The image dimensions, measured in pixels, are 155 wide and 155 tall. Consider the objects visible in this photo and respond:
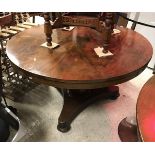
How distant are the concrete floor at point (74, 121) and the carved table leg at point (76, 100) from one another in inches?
2.5

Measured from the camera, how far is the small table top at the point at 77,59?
1049 mm

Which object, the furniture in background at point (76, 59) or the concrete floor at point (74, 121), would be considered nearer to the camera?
the furniture in background at point (76, 59)

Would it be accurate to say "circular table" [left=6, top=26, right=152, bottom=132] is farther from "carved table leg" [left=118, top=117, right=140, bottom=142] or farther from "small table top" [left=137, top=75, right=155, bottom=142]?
"carved table leg" [left=118, top=117, right=140, bottom=142]

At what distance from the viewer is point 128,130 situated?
5.26ft

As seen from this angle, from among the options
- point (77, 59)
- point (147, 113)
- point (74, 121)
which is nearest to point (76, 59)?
point (77, 59)

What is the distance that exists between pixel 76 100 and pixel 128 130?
1.65 feet

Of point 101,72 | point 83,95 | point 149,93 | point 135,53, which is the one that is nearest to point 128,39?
point 135,53

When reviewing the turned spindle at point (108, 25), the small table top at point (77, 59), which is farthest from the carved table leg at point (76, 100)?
the turned spindle at point (108, 25)

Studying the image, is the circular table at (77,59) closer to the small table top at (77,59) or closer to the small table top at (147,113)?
the small table top at (77,59)

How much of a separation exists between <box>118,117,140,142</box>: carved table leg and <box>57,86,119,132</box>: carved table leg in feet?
1.10

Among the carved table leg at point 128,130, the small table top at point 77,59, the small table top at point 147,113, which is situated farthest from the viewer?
the carved table leg at point 128,130

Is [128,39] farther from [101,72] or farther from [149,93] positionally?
[149,93]

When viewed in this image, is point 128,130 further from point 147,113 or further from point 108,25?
point 147,113
